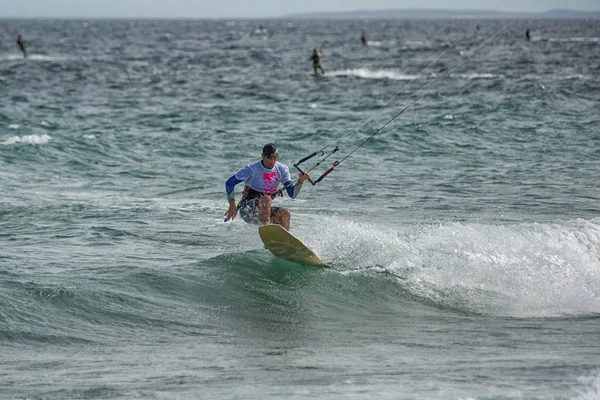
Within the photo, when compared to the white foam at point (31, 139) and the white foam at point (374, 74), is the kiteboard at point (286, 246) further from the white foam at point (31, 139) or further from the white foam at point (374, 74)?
the white foam at point (374, 74)

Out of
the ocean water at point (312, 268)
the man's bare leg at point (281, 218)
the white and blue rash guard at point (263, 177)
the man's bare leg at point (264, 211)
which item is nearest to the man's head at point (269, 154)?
the white and blue rash guard at point (263, 177)

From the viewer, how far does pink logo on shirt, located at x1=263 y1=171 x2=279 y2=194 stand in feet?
38.5

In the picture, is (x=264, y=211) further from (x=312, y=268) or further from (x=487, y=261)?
(x=487, y=261)

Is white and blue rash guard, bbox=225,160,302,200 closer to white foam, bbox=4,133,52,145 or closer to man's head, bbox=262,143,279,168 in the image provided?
man's head, bbox=262,143,279,168

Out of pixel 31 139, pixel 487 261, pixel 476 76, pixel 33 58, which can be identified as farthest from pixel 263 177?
pixel 33 58

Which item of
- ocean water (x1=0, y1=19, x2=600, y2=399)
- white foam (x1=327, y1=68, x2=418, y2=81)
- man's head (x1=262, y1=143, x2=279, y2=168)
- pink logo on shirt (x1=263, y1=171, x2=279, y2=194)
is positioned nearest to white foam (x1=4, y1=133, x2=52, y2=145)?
ocean water (x1=0, y1=19, x2=600, y2=399)

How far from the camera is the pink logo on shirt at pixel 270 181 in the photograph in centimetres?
1174

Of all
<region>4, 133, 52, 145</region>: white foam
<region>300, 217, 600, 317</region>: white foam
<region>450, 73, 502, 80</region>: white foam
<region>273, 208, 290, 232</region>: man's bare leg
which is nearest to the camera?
<region>300, 217, 600, 317</region>: white foam

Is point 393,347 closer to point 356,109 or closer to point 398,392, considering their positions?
point 398,392

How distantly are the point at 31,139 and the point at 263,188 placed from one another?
46.2 ft

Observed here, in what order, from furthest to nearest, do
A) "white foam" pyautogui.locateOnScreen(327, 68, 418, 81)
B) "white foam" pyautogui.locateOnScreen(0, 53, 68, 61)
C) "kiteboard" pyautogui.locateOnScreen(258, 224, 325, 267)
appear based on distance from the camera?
"white foam" pyautogui.locateOnScreen(0, 53, 68, 61)
"white foam" pyautogui.locateOnScreen(327, 68, 418, 81)
"kiteboard" pyautogui.locateOnScreen(258, 224, 325, 267)

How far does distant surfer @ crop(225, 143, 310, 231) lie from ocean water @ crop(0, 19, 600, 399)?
2.26 ft

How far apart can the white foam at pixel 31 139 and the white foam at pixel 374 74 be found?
2351 centimetres

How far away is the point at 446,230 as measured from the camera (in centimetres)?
1248
